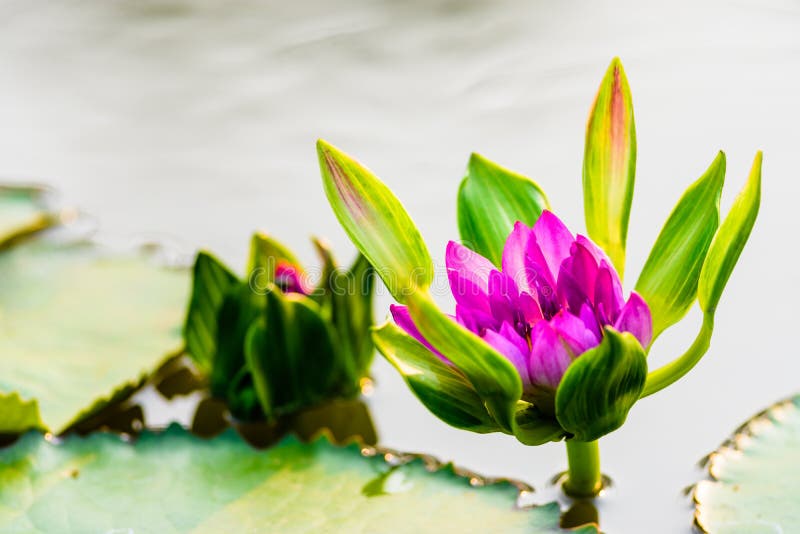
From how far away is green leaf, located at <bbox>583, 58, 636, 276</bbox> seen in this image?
1312 millimetres

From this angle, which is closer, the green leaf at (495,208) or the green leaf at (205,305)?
the green leaf at (495,208)

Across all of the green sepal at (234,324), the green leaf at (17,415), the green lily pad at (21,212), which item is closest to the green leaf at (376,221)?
the green sepal at (234,324)

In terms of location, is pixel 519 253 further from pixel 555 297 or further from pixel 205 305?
pixel 205 305

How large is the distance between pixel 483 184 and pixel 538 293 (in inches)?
9.1

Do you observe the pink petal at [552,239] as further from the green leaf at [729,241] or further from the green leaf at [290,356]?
the green leaf at [290,356]

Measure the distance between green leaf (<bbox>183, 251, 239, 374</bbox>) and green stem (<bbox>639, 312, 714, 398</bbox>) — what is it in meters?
0.73

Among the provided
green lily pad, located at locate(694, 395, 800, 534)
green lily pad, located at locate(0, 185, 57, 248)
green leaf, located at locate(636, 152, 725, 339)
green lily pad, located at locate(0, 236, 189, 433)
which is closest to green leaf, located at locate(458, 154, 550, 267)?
green leaf, located at locate(636, 152, 725, 339)

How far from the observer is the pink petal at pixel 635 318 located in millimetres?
1165

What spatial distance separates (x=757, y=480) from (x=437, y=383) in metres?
0.47

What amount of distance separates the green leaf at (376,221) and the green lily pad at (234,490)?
12.3 inches

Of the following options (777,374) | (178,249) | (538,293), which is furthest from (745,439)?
(178,249)

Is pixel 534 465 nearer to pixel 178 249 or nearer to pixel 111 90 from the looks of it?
pixel 178 249

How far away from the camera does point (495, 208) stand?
1384 mm

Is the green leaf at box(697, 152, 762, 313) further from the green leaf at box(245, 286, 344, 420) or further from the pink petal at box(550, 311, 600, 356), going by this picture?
the green leaf at box(245, 286, 344, 420)
